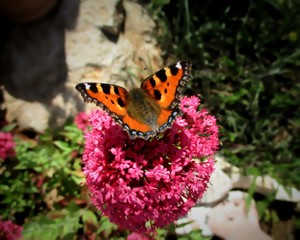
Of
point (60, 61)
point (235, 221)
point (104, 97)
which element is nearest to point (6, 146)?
point (60, 61)

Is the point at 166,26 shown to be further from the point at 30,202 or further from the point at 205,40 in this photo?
the point at 30,202

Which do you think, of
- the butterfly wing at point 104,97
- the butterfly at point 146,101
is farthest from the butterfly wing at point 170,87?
the butterfly wing at point 104,97

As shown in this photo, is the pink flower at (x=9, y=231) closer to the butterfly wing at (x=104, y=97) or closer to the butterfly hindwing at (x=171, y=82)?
the butterfly wing at (x=104, y=97)

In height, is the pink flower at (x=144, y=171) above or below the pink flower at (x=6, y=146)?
below

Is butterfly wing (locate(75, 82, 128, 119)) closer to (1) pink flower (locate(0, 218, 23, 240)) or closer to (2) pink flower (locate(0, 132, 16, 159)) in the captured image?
(2) pink flower (locate(0, 132, 16, 159))

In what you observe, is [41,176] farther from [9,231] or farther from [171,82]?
[171,82]

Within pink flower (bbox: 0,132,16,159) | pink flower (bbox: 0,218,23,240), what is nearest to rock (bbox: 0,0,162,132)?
pink flower (bbox: 0,132,16,159)
